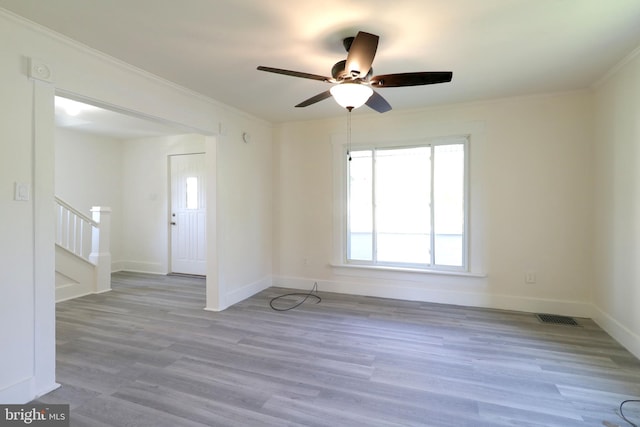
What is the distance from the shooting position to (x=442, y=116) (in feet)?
12.5

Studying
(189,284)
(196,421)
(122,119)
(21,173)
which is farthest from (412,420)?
(122,119)

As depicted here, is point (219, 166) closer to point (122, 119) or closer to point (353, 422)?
point (122, 119)

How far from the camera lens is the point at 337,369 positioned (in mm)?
2348

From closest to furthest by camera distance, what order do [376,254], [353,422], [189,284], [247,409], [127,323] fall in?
[353,422] → [247,409] → [127,323] → [376,254] → [189,284]

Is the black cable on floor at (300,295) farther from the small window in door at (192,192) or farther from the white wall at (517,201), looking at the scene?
the small window in door at (192,192)

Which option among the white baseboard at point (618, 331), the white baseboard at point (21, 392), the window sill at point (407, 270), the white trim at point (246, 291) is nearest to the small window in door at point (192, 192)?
the white trim at point (246, 291)

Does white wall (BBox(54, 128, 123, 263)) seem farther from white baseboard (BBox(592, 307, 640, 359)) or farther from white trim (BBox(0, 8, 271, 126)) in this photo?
white baseboard (BBox(592, 307, 640, 359))

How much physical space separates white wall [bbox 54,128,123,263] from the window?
4647 millimetres

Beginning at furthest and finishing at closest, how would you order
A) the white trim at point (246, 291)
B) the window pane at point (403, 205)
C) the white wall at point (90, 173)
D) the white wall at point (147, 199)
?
the white wall at point (147, 199) → the white wall at point (90, 173) → the window pane at point (403, 205) → the white trim at point (246, 291)

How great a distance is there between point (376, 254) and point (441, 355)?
6.00 feet

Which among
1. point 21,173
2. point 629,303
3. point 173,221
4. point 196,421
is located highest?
point 21,173

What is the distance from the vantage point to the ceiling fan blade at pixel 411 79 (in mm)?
1972

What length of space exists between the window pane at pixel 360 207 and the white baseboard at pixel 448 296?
0.45 m

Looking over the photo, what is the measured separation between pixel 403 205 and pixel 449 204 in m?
0.57
